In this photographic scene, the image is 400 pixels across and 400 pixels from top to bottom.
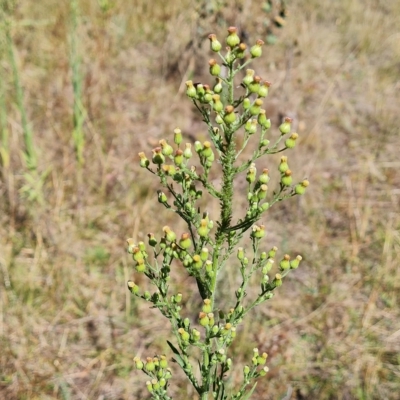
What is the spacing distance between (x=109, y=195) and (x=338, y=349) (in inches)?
85.5

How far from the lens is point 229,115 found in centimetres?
122

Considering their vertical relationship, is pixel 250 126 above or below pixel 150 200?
below

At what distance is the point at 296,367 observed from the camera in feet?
9.54

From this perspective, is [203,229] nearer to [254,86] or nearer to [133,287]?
[133,287]

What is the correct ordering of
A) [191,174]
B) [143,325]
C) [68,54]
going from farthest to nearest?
1. [68,54]
2. [143,325]
3. [191,174]

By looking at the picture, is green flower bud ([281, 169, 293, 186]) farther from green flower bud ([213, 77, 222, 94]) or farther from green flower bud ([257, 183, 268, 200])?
green flower bud ([213, 77, 222, 94])

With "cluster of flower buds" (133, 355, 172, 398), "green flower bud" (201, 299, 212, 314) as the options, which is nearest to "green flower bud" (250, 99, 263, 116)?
"green flower bud" (201, 299, 212, 314)

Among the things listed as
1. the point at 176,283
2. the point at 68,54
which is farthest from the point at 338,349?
the point at 68,54

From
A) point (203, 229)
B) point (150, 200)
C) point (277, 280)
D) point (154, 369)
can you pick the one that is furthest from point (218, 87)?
point (150, 200)

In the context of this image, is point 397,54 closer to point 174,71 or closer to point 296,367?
point 174,71

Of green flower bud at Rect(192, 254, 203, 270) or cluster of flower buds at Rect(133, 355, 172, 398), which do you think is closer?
green flower bud at Rect(192, 254, 203, 270)

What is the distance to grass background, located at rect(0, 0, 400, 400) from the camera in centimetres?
291

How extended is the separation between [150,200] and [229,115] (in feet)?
8.44

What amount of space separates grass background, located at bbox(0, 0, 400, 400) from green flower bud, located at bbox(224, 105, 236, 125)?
204 cm
